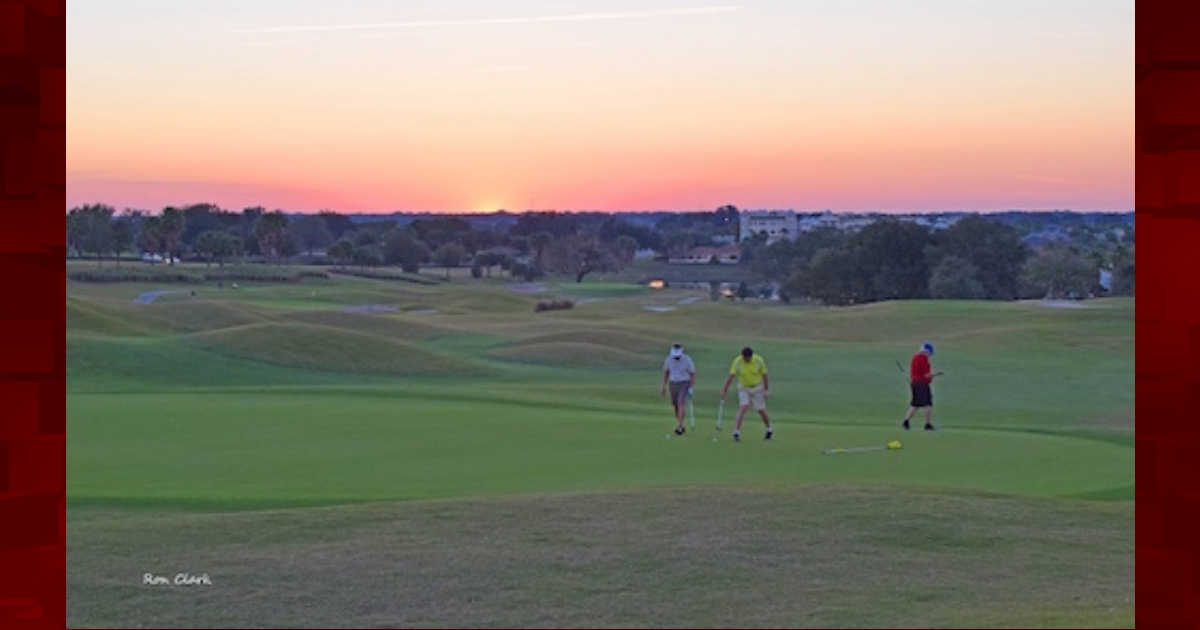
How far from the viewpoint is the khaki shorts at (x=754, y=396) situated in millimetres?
26000

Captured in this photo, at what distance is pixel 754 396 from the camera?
26.2m

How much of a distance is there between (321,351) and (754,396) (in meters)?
23.7

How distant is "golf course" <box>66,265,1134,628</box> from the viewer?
1143 cm

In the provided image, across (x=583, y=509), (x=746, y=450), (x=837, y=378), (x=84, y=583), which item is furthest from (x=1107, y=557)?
(x=837, y=378)

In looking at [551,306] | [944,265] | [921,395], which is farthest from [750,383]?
[944,265]

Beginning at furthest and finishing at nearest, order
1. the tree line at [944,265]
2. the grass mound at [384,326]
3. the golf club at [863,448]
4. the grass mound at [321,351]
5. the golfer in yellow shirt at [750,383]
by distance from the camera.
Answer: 1. the tree line at [944,265]
2. the grass mound at [384,326]
3. the grass mound at [321,351]
4. the golfer in yellow shirt at [750,383]
5. the golf club at [863,448]

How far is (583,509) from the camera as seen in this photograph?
1552 cm

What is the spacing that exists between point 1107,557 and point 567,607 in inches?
216
